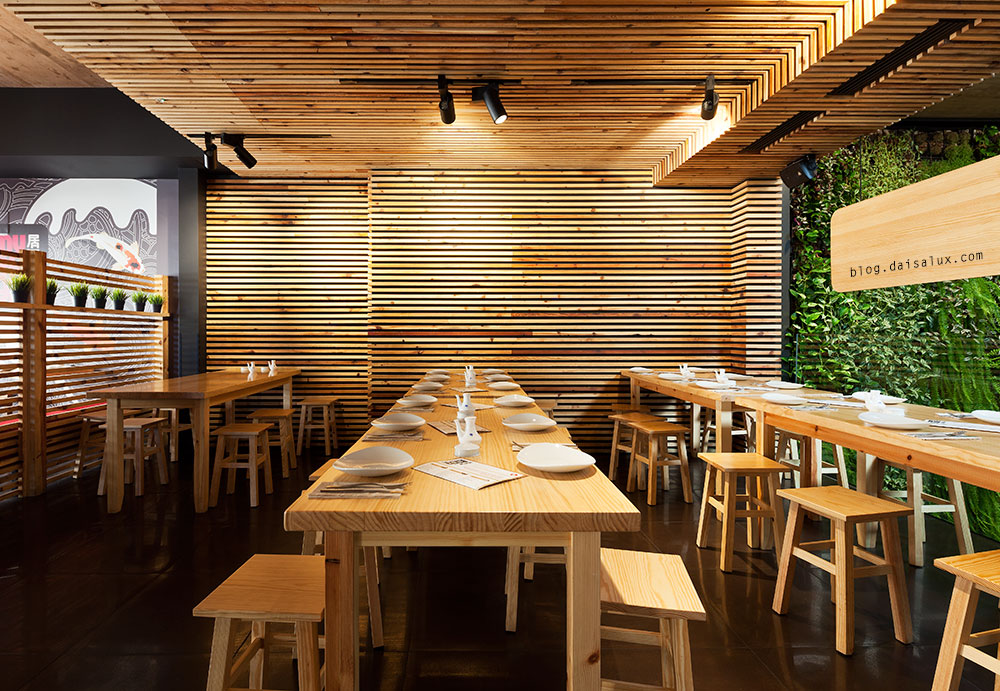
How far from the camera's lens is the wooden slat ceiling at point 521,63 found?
10.9 ft

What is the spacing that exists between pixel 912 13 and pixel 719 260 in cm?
388

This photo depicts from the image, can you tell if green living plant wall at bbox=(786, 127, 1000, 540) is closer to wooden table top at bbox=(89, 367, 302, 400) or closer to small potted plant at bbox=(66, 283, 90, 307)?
wooden table top at bbox=(89, 367, 302, 400)

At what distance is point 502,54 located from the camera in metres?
3.88

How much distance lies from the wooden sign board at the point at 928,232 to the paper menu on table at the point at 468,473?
3130mm

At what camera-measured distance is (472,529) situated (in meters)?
1.52

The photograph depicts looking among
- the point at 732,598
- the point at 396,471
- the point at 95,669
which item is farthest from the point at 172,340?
the point at 732,598

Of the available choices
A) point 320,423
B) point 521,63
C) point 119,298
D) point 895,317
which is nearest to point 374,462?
point 521,63

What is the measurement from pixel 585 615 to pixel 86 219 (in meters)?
9.04

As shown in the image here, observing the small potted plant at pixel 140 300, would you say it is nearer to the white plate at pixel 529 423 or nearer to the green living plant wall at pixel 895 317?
the white plate at pixel 529 423

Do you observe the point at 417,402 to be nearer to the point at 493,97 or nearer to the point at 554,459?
the point at 554,459

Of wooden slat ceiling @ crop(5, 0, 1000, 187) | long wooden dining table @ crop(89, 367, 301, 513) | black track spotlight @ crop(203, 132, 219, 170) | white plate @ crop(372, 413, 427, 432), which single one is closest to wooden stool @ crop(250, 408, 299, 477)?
long wooden dining table @ crop(89, 367, 301, 513)

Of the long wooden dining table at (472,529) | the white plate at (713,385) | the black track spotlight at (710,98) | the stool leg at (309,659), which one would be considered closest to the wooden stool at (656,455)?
the white plate at (713,385)

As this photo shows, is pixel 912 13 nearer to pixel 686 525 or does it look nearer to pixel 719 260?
pixel 686 525

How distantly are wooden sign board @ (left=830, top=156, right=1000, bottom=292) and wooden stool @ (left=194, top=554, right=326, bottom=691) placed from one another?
3.81 meters
